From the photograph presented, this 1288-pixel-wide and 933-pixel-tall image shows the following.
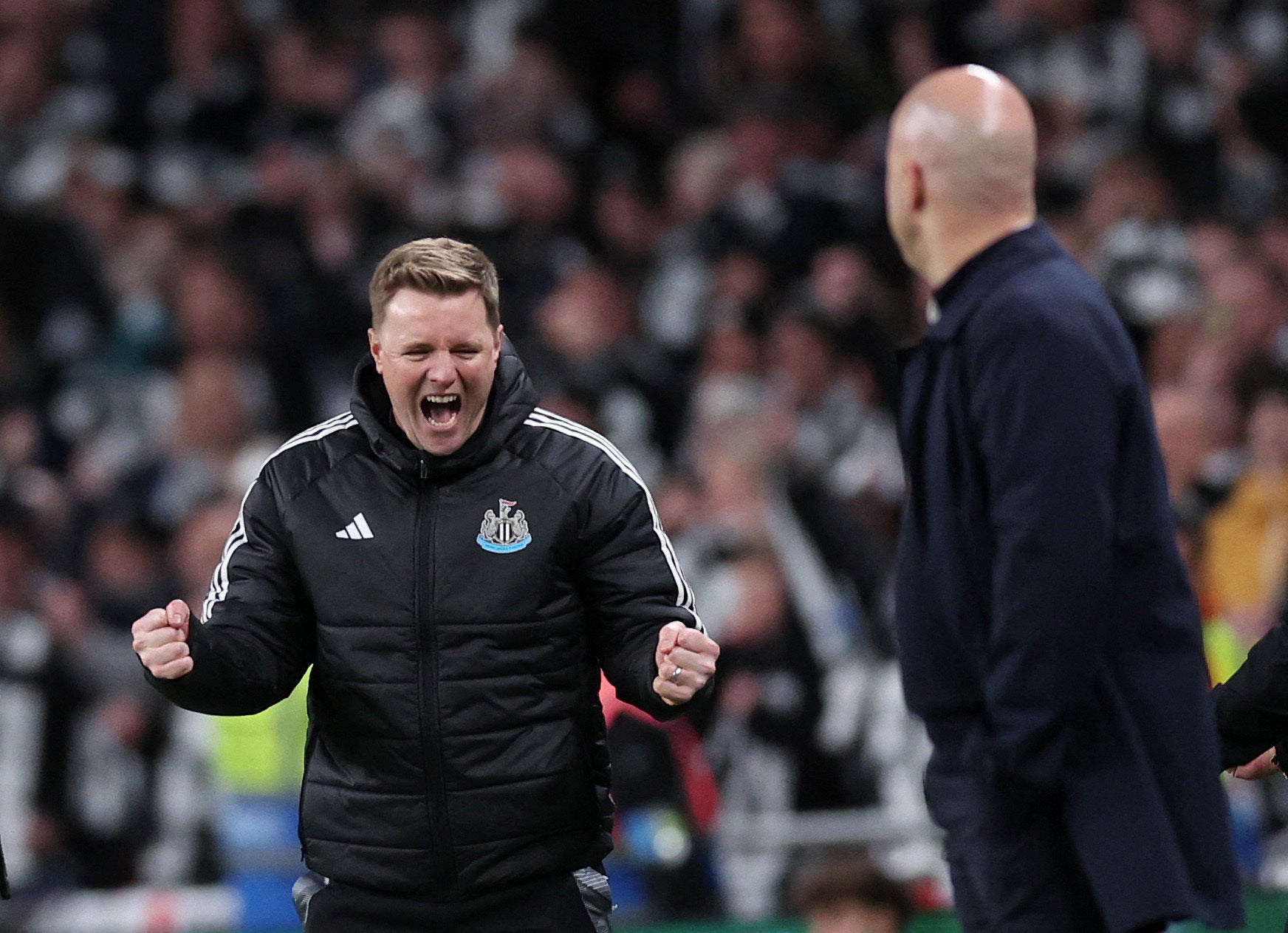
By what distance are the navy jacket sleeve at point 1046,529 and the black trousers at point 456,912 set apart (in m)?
1.07

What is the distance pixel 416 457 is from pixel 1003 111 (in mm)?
1318

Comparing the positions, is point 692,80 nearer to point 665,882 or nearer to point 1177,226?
point 1177,226

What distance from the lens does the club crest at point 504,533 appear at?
3.60 metres

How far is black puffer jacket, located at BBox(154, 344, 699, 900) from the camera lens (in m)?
3.53

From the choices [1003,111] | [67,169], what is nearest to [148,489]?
[67,169]

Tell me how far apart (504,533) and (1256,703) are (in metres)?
1.37

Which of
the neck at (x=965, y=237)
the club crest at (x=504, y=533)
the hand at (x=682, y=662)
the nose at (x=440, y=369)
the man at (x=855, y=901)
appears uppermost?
the neck at (x=965, y=237)

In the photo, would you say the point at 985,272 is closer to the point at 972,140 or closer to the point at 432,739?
the point at 972,140

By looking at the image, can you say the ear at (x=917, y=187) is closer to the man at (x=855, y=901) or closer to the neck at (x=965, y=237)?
the neck at (x=965, y=237)

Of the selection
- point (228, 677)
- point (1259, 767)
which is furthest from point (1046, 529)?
point (228, 677)

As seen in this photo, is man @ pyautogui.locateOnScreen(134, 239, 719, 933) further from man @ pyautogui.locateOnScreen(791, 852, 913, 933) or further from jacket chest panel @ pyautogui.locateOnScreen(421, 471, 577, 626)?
man @ pyautogui.locateOnScreen(791, 852, 913, 933)

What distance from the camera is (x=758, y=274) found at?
8.44 metres

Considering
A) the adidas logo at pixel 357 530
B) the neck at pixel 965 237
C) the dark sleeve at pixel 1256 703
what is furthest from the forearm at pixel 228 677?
the dark sleeve at pixel 1256 703

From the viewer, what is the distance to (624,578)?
364 cm
